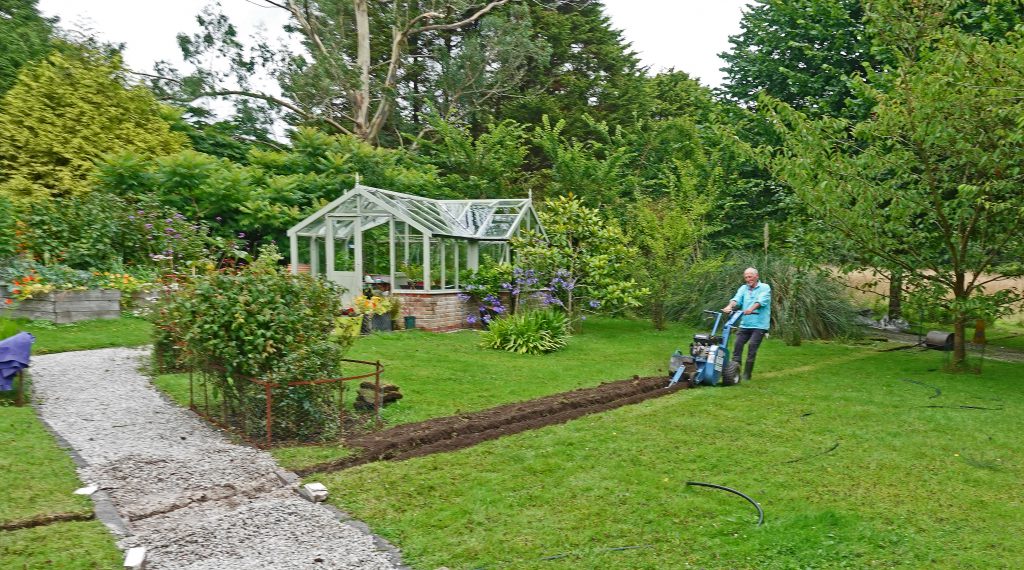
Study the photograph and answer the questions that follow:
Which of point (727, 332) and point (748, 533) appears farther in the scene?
point (727, 332)

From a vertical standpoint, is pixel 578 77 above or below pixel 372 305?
above

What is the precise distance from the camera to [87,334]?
1081 centimetres

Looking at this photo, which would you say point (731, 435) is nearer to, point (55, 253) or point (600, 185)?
point (55, 253)

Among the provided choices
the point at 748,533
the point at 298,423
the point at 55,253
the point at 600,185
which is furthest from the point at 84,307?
the point at 600,185

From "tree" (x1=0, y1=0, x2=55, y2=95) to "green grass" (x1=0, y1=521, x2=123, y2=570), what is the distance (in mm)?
16807

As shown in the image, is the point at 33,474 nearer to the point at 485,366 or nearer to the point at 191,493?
the point at 191,493

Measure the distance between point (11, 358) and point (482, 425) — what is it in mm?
4500

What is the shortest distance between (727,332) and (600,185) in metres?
→ 10.3

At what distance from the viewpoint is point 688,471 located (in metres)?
5.82

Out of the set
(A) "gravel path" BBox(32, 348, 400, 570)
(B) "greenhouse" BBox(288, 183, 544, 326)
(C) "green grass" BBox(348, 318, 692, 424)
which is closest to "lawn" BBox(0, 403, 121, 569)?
(A) "gravel path" BBox(32, 348, 400, 570)

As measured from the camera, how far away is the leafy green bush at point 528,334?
1233 centimetres

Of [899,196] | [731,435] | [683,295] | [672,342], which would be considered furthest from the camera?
[683,295]

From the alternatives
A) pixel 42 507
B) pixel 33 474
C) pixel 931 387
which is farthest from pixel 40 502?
pixel 931 387

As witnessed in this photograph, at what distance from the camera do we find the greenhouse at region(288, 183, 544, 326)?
47.9 ft
